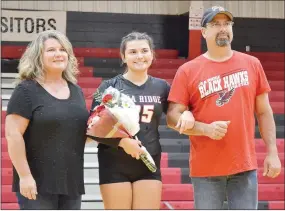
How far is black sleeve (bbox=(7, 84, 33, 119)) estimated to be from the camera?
2.90 m

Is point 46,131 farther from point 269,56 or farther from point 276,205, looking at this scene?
point 269,56

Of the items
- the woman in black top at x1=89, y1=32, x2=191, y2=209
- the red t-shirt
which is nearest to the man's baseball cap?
the red t-shirt

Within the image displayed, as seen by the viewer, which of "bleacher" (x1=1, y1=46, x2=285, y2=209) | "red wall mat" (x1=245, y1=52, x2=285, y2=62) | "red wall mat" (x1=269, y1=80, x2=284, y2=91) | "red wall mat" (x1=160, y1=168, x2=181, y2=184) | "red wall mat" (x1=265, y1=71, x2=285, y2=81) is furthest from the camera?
"red wall mat" (x1=245, y1=52, x2=285, y2=62)

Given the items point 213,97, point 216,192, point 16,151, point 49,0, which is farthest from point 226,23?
point 49,0

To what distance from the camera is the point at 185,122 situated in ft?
9.45

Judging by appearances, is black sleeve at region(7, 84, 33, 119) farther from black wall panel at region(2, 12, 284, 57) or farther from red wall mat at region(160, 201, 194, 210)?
black wall panel at region(2, 12, 284, 57)

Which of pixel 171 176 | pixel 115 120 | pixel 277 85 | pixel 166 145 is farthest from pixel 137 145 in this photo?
pixel 277 85

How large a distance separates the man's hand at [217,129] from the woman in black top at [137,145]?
0.37m

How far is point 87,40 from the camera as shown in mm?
11367

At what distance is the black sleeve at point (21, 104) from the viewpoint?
2896mm

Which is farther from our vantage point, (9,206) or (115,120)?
(9,206)

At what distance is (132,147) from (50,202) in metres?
0.47

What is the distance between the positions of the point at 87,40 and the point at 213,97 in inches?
339

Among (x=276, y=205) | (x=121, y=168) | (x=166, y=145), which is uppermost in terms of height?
(x=121, y=168)
